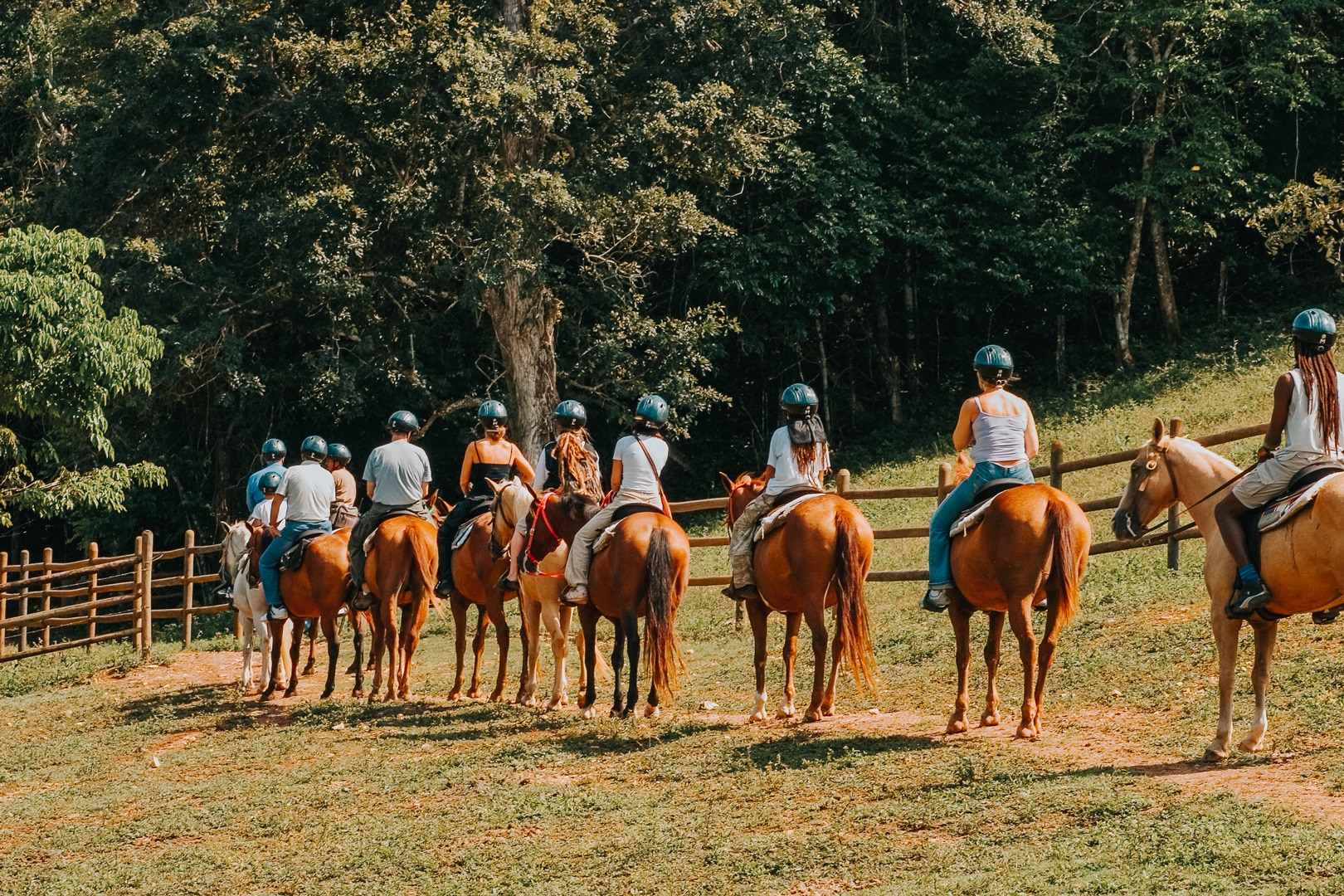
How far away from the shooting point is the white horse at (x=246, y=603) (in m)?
17.2

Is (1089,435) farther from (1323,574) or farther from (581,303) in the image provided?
(1323,574)

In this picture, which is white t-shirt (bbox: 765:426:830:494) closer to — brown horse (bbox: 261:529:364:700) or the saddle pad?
the saddle pad

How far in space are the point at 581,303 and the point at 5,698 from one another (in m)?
13.1

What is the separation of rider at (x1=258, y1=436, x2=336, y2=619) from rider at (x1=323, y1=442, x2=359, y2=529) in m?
0.61

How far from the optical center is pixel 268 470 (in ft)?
57.9

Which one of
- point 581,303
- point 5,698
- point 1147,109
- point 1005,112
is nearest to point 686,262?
point 581,303

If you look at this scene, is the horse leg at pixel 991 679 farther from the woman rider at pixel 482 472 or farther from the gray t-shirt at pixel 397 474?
the gray t-shirt at pixel 397 474

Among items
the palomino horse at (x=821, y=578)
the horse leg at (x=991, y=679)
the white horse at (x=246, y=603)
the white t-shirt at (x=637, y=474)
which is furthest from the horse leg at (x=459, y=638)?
the horse leg at (x=991, y=679)

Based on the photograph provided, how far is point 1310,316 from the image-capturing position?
9648 mm

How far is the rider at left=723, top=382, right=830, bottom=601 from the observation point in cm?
1252

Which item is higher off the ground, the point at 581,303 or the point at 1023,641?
the point at 581,303

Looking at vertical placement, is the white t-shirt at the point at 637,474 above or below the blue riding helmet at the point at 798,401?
below

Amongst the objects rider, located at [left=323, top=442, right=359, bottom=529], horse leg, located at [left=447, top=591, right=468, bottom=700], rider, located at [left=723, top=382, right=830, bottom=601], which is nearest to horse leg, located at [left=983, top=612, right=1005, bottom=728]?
rider, located at [left=723, top=382, right=830, bottom=601]

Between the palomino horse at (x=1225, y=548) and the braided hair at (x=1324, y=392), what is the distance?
405mm
